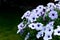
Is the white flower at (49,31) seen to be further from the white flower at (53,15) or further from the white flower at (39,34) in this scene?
the white flower at (53,15)

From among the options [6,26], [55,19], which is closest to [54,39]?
[55,19]

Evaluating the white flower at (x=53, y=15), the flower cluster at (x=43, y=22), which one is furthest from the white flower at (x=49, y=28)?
the white flower at (x=53, y=15)

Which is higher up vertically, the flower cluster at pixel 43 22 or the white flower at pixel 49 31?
the flower cluster at pixel 43 22

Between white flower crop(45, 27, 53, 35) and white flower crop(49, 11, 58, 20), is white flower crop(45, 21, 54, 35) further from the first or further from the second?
white flower crop(49, 11, 58, 20)

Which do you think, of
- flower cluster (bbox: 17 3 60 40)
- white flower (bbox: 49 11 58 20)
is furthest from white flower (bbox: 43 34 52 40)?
white flower (bbox: 49 11 58 20)

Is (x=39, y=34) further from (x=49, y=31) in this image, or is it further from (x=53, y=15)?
(x=53, y=15)

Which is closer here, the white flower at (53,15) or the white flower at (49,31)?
the white flower at (49,31)

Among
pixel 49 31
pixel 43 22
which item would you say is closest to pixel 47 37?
pixel 49 31

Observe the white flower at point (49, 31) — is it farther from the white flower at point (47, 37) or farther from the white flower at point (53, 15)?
the white flower at point (53, 15)

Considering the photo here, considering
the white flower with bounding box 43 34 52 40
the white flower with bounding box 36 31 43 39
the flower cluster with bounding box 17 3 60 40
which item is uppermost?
the flower cluster with bounding box 17 3 60 40

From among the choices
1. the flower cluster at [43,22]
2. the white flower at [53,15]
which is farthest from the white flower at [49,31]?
the white flower at [53,15]

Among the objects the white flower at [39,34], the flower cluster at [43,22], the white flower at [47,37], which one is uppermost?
the flower cluster at [43,22]
